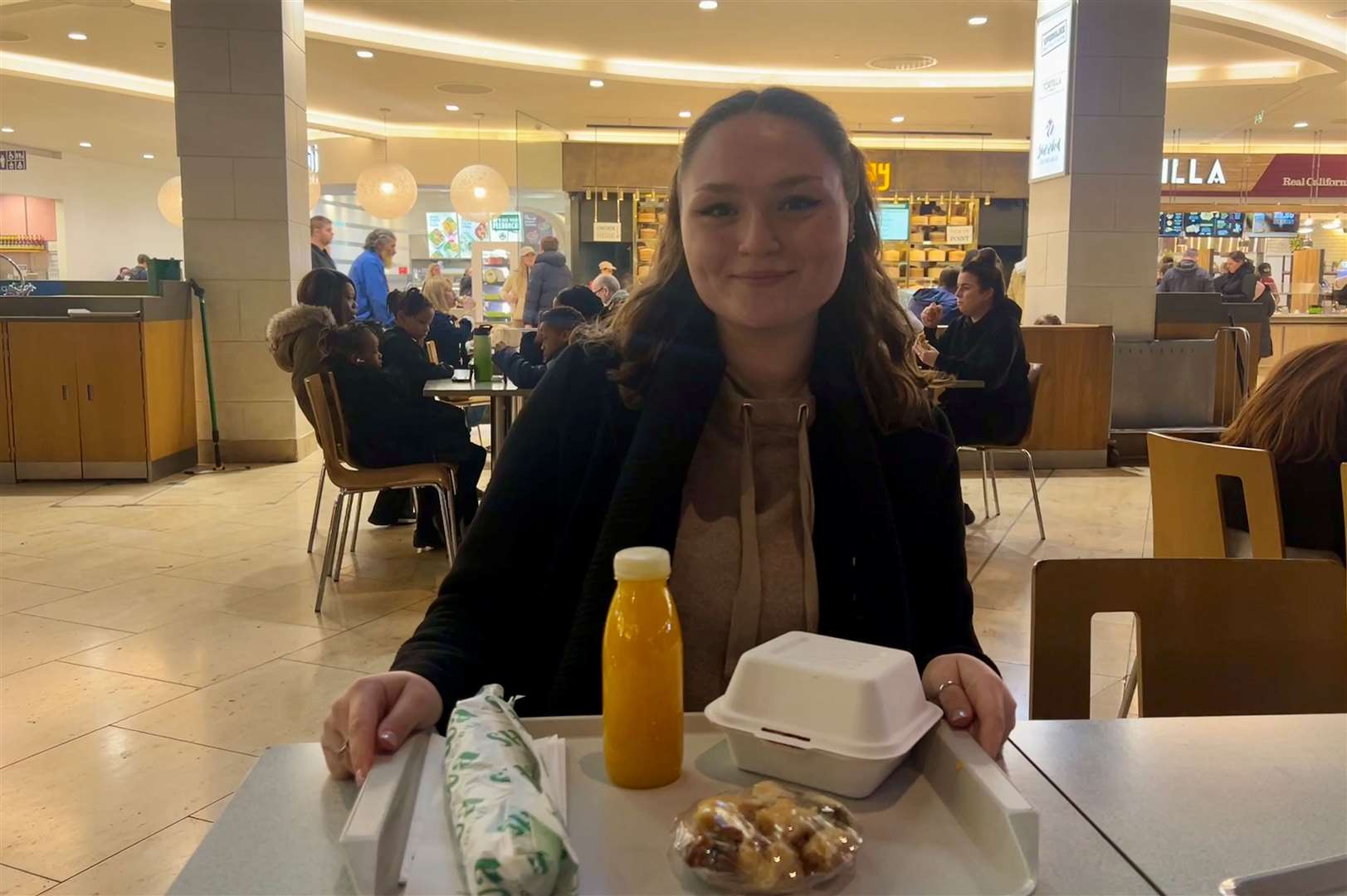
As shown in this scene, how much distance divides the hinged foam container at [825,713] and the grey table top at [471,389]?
11.3 ft

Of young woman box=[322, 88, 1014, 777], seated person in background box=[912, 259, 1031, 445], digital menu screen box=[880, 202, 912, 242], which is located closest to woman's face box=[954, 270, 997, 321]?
seated person in background box=[912, 259, 1031, 445]

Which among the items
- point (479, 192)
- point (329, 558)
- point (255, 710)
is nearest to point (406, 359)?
point (329, 558)

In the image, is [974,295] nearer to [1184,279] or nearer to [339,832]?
[339,832]

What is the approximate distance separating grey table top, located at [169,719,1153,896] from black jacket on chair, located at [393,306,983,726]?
0.93 ft

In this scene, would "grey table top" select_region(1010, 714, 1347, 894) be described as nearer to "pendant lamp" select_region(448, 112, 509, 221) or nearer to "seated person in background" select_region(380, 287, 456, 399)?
"seated person in background" select_region(380, 287, 456, 399)

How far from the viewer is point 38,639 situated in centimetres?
347

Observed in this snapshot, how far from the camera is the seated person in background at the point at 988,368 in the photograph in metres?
4.77

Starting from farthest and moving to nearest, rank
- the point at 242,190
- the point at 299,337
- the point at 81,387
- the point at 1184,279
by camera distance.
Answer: the point at 1184,279
the point at 242,190
the point at 81,387
the point at 299,337

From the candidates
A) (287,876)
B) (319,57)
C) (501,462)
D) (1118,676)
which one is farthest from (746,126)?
(319,57)

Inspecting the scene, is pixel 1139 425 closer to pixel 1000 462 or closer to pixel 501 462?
pixel 1000 462

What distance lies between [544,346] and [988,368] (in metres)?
2.08

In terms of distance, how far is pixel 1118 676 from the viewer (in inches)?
125

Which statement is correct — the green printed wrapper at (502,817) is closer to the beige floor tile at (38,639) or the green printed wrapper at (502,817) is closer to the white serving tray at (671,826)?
the white serving tray at (671,826)

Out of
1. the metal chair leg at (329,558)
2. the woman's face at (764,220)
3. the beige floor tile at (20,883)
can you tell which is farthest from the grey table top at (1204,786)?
the metal chair leg at (329,558)
